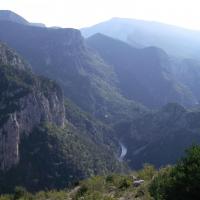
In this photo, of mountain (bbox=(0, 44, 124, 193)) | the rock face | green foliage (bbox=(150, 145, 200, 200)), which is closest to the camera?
green foliage (bbox=(150, 145, 200, 200))

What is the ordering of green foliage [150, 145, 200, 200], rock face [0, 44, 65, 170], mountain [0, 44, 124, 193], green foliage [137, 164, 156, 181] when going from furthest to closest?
rock face [0, 44, 65, 170], mountain [0, 44, 124, 193], green foliage [137, 164, 156, 181], green foliage [150, 145, 200, 200]

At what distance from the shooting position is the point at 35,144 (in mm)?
172750

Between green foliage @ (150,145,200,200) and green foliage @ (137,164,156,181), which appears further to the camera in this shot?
green foliage @ (137,164,156,181)

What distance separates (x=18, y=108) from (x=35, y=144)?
13.0 meters

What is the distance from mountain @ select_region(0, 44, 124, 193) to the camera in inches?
6329

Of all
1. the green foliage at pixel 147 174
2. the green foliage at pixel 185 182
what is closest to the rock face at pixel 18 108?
the green foliage at pixel 147 174

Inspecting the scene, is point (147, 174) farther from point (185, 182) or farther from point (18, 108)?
point (18, 108)

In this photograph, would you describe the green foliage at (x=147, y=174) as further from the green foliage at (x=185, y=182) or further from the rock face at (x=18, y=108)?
the rock face at (x=18, y=108)

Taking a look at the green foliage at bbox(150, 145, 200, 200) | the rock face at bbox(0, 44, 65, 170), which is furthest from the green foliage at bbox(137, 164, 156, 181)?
the rock face at bbox(0, 44, 65, 170)

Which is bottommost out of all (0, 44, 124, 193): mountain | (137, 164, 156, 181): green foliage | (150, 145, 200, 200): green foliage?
(0, 44, 124, 193): mountain

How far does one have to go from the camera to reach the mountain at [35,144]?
160750 millimetres

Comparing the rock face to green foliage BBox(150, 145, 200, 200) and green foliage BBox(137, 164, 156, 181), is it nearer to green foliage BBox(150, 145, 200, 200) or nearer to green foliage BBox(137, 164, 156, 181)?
green foliage BBox(137, 164, 156, 181)

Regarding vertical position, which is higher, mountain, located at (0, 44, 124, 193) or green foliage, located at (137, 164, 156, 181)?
green foliage, located at (137, 164, 156, 181)

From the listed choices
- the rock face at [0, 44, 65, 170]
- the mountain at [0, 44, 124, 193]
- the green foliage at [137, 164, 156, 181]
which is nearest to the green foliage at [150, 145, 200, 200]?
the green foliage at [137, 164, 156, 181]
